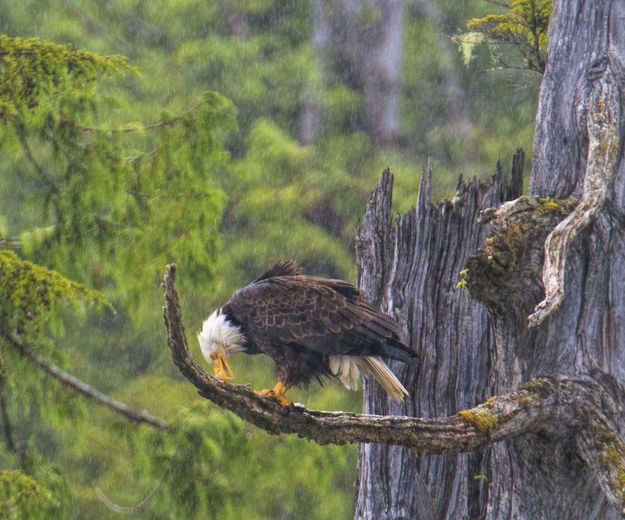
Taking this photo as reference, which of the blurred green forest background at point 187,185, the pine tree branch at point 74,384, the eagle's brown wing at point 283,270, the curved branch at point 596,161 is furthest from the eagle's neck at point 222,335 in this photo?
the curved branch at point 596,161

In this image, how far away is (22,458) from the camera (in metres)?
8.09

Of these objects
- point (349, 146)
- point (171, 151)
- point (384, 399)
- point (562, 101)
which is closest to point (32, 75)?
point (171, 151)

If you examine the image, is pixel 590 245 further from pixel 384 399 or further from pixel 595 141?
pixel 384 399

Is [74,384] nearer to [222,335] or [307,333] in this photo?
[222,335]

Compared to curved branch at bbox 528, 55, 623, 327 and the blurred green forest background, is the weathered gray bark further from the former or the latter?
the blurred green forest background

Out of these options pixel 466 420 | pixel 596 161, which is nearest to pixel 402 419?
pixel 466 420

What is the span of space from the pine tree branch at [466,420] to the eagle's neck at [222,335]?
1.93m

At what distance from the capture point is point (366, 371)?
5.94m

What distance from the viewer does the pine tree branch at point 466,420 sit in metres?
3.98

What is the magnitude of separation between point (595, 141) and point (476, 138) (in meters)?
10.7

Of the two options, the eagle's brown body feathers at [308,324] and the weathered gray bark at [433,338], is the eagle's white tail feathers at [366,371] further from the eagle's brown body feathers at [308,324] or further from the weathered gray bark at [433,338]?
the weathered gray bark at [433,338]

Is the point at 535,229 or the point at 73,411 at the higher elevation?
the point at 535,229

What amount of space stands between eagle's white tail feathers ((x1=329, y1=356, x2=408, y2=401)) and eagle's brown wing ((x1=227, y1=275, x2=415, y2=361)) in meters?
0.10

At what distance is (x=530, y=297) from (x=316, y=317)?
164 cm
